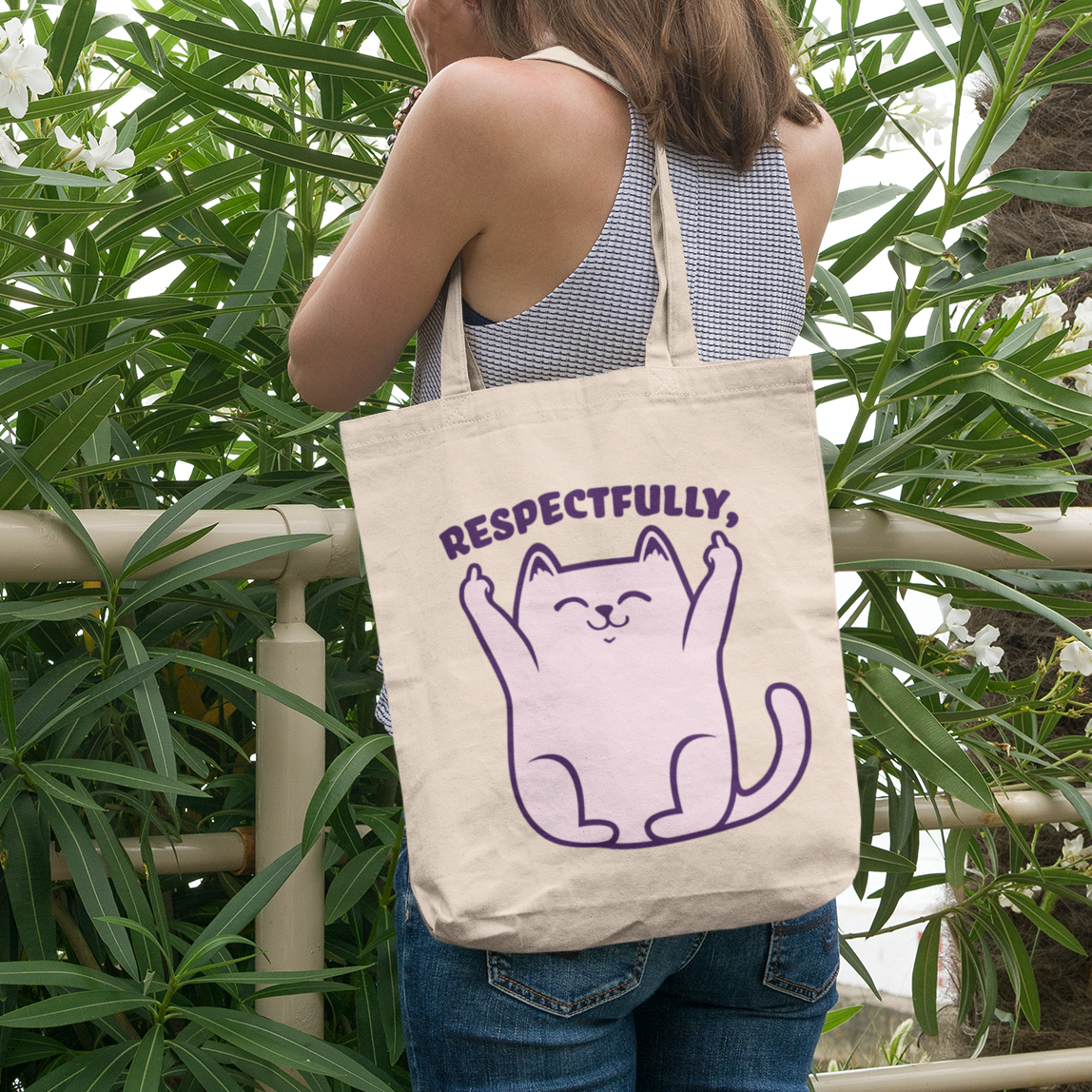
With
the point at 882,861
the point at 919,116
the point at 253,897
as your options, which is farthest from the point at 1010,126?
the point at 253,897

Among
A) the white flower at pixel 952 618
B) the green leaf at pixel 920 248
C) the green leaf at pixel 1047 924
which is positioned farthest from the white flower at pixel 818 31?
the green leaf at pixel 1047 924

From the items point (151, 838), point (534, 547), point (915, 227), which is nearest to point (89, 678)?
point (151, 838)

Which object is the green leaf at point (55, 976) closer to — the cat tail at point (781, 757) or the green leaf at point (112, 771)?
the green leaf at point (112, 771)

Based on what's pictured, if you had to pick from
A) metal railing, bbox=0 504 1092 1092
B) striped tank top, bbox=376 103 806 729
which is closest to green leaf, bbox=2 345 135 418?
metal railing, bbox=0 504 1092 1092

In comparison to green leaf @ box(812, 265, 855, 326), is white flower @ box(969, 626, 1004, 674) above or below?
below

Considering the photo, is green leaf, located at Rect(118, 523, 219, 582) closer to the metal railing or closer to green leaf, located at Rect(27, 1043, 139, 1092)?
the metal railing

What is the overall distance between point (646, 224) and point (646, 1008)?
43 cm

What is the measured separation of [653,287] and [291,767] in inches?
15.1

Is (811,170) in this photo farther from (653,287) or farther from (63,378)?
(63,378)

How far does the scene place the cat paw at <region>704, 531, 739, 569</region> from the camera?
20.6 inches

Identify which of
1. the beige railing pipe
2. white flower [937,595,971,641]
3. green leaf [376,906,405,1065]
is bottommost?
the beige railing pipe

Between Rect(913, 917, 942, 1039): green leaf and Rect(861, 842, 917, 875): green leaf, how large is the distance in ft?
0.67

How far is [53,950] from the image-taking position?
0.68m

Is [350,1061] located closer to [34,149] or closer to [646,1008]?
[646,1008]
